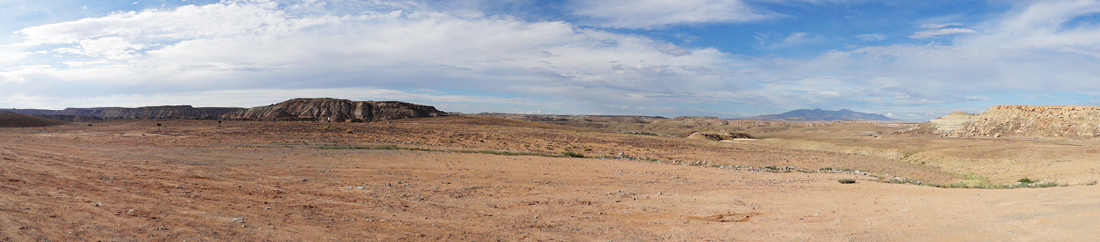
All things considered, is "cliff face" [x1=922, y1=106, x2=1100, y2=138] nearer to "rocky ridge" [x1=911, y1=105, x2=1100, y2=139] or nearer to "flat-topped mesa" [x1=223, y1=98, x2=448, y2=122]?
"rocky ridge" [x1=911, y1=105, x2=1100, y2=139]

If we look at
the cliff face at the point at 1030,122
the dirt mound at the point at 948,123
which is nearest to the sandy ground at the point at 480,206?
the cliff face at the point at 1030,122

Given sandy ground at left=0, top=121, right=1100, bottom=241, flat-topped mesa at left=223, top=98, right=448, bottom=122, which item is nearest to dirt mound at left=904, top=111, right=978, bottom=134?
sandy ground at left=0, top=121, right=1100, bottom=241

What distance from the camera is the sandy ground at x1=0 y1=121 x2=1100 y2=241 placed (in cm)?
743

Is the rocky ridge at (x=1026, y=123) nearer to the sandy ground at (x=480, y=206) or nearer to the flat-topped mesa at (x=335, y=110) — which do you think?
the sandy ground at (x=480, y=206)

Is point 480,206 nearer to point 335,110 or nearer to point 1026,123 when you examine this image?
point 1026,123

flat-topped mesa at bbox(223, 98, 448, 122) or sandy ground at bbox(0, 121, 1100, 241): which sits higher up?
flat-topped mesa at bbox(223, 98, 448, 122)

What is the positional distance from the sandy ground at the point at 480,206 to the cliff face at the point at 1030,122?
43.5m

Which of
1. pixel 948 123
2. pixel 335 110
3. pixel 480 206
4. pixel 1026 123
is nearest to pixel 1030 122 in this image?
pixel 1026 123

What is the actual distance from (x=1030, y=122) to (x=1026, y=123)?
1.09 ft

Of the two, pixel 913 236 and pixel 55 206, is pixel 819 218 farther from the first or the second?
pixel 55 206

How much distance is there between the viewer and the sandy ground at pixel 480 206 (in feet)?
24.4

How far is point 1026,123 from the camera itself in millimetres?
46031

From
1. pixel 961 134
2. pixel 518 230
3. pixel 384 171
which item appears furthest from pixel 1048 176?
pixel 961 134

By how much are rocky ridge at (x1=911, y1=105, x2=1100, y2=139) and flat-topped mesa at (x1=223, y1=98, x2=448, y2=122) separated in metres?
69.3
